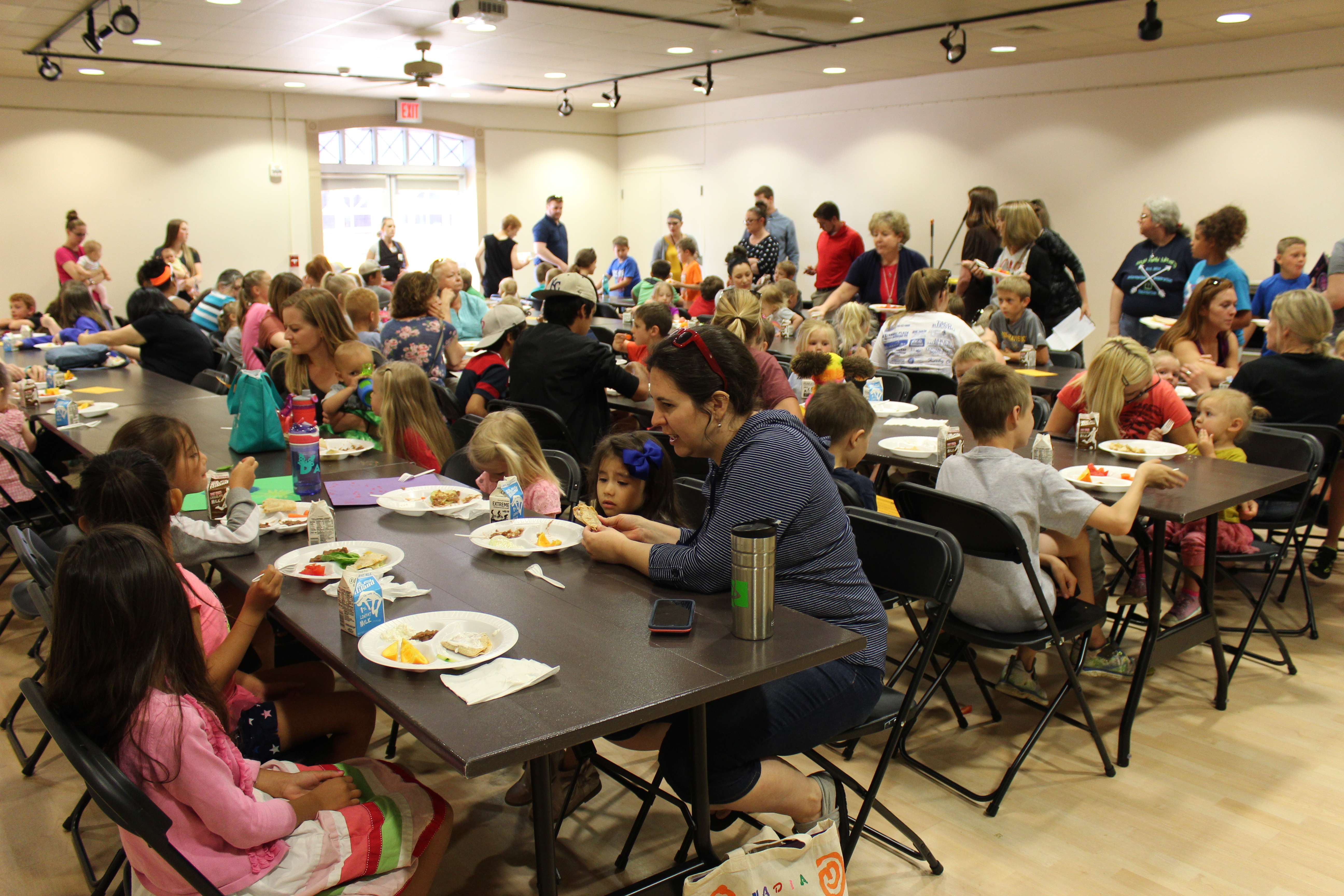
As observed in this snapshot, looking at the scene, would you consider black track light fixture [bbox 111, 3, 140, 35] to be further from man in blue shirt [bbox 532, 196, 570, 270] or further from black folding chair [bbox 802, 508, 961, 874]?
black folding chair [bbox 802, 508, 961, 874]

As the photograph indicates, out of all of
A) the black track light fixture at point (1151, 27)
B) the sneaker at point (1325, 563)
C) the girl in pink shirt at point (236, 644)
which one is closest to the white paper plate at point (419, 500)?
the girl in pink shirt at point (236, 644)

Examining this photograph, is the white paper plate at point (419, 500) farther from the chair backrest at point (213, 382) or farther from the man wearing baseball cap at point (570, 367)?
the chair backrest at point (213, 382)

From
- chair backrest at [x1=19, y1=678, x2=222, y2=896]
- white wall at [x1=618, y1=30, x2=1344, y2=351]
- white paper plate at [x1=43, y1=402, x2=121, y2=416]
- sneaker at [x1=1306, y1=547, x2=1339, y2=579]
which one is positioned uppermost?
white wall at [x1=618, y1=30, x2=1344, y2=351]

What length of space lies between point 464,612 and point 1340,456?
164 inches

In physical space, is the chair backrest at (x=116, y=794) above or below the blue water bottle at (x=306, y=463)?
below

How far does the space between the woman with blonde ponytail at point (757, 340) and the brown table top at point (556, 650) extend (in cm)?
154

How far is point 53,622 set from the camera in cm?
158

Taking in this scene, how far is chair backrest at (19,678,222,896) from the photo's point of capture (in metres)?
1.42

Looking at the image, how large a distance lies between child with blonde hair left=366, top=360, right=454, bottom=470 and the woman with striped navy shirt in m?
1.70

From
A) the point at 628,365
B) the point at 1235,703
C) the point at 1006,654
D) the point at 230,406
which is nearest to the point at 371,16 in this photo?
the point at 628,365

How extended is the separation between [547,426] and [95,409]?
2.13 meters

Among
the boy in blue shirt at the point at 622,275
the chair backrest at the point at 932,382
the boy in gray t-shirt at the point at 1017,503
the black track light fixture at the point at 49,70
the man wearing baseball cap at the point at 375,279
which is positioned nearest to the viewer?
the boy in gray t-shirt at the point at 1017,503

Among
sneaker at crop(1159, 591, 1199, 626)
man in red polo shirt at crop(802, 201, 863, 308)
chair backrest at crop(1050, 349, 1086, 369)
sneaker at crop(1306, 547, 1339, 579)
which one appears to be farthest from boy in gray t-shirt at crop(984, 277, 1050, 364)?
man in red polo shirt at crop(802, 201, 863, 308)

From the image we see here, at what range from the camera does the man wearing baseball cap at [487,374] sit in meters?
4.53
